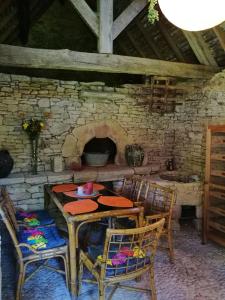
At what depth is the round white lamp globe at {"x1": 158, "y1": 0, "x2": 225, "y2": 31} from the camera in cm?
146

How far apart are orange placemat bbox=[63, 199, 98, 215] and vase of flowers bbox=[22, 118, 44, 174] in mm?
1711

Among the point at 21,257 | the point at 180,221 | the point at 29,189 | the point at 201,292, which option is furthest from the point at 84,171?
the point at 201,292

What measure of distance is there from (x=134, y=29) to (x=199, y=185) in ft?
9.82

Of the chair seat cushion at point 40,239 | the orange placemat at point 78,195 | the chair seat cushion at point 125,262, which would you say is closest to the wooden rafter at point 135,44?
the orange placemat at point 78,195

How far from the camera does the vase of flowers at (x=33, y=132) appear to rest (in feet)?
13.4

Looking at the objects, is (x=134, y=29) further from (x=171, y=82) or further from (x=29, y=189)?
(x=29, y=189)

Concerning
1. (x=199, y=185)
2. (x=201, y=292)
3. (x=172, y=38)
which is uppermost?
(x=172, y=38)

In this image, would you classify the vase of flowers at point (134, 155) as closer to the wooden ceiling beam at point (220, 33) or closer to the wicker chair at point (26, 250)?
the wooden ceiling beam at point (220, 33)

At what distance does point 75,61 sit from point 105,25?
0.58m

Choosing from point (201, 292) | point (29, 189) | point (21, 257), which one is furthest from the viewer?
point (29, 189)

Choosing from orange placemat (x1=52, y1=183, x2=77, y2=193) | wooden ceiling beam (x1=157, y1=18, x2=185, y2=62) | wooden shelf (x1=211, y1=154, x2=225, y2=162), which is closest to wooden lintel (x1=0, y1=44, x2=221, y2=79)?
wooden ceiling beam (x1=157, y1=18, x2=185, y2=62)

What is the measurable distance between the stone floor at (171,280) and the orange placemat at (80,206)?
78 cm

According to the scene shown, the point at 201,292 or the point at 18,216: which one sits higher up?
the point at 18,216

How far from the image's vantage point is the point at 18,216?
3.12 metres
